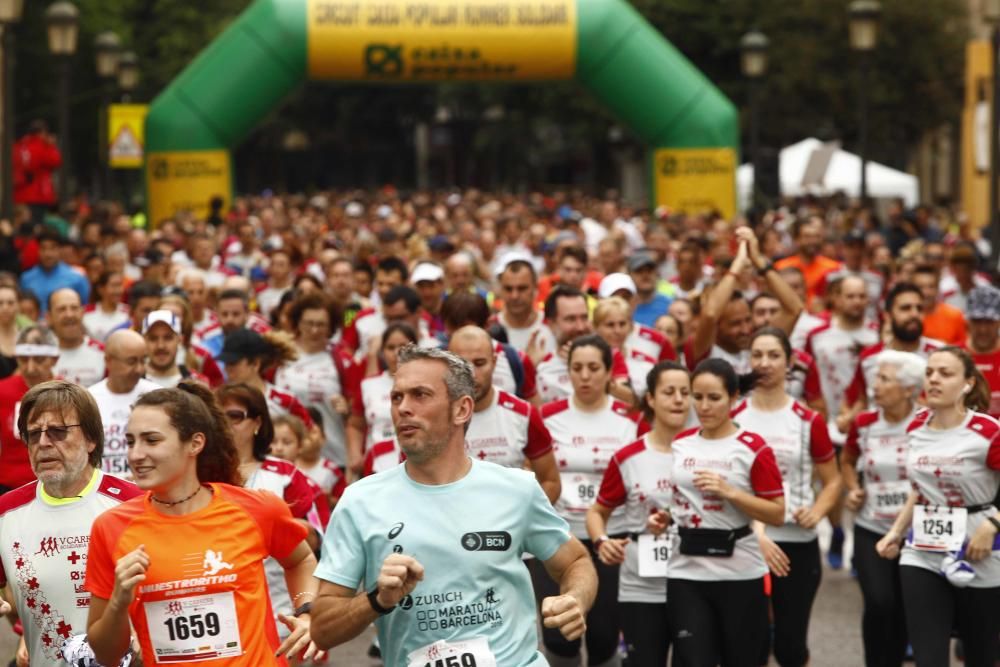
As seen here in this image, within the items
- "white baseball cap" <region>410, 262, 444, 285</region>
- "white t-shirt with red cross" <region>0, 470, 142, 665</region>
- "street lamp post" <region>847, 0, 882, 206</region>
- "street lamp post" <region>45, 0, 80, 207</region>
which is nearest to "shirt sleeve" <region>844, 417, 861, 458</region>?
"white baseball cap" <region>410, 262, 444, 285</region>

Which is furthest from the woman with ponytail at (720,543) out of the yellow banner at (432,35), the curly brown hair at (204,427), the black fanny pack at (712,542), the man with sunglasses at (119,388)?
the yellow banner at (432,35)

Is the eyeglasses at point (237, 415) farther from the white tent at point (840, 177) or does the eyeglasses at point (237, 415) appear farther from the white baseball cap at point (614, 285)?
the white tent at point (840, 177)

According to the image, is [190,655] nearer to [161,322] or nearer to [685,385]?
[685,385]

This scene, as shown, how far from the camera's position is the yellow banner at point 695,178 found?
82.4ft

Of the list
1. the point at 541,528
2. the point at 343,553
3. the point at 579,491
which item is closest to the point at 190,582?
the point at 343,553

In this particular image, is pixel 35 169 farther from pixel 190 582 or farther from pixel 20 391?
pixel 190 582

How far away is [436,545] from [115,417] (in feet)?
13.5

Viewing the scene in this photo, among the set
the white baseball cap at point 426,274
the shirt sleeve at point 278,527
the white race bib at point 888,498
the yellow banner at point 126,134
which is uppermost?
the yellow banner at point 126,134

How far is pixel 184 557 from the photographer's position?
5.61 metres

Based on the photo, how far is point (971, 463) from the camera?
27.7 ft

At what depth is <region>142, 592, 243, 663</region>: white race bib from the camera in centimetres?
561

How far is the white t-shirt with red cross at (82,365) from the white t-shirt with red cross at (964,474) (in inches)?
198

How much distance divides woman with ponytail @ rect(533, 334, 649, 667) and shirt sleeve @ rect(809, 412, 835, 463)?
81cm

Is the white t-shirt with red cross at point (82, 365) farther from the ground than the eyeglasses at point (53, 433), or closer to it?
closer to it
